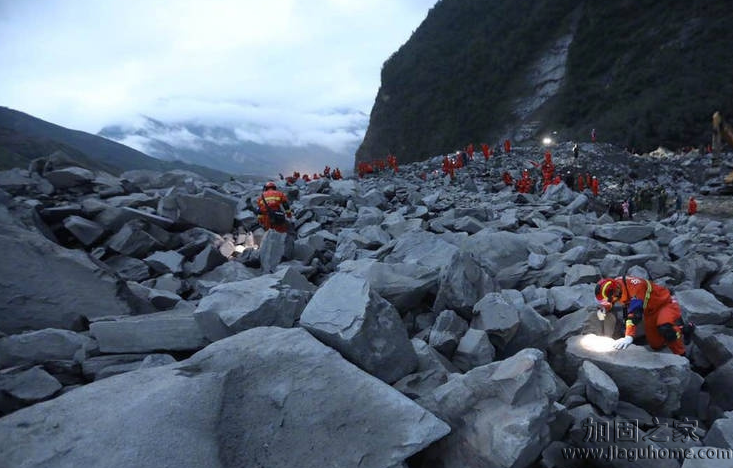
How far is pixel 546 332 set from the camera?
4645 mm

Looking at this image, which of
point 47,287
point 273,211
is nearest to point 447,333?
point 47,287

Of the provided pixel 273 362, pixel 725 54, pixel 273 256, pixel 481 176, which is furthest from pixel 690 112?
pixel 273 362

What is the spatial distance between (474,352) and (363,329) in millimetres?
1324

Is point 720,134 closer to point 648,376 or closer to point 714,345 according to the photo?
point 714,345

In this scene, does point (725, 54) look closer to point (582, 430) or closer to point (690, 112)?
point (690, 112)

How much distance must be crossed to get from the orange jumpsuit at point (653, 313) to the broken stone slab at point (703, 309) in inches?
29.2

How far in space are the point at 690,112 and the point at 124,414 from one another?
52.0 meters

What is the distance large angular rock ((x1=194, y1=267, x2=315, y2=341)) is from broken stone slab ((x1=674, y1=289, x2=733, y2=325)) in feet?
16.1

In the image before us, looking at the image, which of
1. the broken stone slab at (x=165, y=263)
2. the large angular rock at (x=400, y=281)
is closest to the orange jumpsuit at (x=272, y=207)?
the broken stone slab at (x=165, y=263)

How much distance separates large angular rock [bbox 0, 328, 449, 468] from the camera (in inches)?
94.4

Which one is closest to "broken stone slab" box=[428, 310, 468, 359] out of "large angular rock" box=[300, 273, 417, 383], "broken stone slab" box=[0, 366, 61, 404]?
"large angular rock" box=[300, 273, 417, 383]

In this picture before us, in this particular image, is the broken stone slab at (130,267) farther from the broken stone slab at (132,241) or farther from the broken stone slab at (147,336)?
the broken stone slab at (147,336)

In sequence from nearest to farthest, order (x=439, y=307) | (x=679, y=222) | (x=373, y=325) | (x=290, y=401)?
(x=290, y=401) < (x=373, y=325) < (x=439, y=307) < (x=679, y=222)

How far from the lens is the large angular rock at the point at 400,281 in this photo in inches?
197
